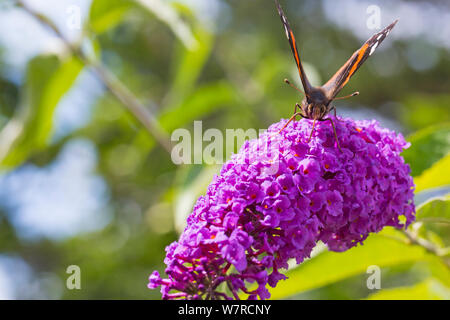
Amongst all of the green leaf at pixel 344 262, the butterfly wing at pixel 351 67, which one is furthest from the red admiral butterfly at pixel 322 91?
the green leaf at pixel 344 262

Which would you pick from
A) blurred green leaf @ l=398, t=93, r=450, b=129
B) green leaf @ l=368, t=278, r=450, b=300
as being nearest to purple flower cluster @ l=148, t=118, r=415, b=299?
green leaf @ l=368, t=278, r=450, b=300

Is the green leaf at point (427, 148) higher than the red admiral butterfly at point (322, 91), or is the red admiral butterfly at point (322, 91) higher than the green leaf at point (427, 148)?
the red admiral butterfly at point (322, 91)

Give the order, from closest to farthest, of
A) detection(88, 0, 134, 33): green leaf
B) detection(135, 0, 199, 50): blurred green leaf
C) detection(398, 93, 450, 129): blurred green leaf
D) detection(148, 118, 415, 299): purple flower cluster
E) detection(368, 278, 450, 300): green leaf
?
1. detection(148, 118, 415, 299): purple flower cluster
2. detection(368, 278, 450, 300): green leaf
3. detection(135, 0, 199, 50): blurred green leaf
4. detection(88, 0, 134, 33): green leaf
5. detection(398, 93, 450, 129): blurred green leaf

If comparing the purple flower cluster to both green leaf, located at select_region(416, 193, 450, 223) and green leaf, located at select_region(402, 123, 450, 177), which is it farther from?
green leaf, located at select_region(402, 123, 450, 177)

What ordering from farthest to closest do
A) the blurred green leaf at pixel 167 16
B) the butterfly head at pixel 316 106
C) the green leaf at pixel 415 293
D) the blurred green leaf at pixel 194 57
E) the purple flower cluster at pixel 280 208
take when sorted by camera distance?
the blurred green leaf at pixel 194 57
the blurred green leaf at pixel 167 16
the green leaf at pixel 415 293
the butterfly head at pixel 316 106
the purple flower cluster at pixel 280 208

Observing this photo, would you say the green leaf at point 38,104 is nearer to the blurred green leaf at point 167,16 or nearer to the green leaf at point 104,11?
the green leaf at point 104,11
